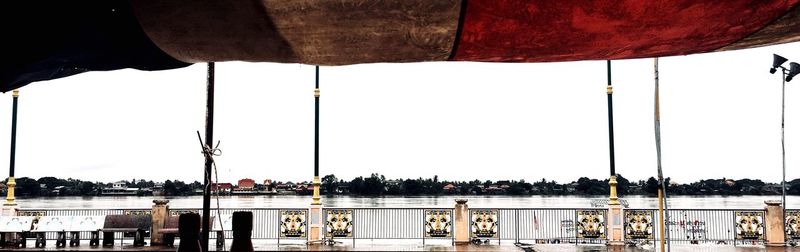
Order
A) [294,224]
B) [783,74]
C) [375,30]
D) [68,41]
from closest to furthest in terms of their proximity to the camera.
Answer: [375,30], [68,41], [783,74], [294,224]

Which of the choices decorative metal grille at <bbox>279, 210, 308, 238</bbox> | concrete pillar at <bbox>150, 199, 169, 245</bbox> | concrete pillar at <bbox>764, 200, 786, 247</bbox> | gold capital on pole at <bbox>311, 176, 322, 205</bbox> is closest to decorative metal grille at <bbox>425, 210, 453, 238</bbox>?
gold capital on pole at <bbox>311, 176, 322, 205</bbox>

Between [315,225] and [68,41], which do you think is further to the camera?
[315,225]

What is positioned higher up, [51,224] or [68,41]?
[68,41]

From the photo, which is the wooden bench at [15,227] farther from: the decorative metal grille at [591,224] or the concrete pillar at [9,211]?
the decorative metal grille at [591,224]

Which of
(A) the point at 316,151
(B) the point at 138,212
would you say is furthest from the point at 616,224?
(B) the point at 138,212

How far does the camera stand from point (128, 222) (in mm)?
19297

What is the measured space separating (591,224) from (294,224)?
8.60 m

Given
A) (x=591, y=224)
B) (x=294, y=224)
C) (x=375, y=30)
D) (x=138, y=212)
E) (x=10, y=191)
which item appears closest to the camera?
(x=375, y=30)

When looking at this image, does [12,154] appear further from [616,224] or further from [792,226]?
[792,226]

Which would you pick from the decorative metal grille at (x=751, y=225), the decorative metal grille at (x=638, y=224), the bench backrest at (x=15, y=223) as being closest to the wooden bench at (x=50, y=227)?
the bench backrest at (x=15, y=223)

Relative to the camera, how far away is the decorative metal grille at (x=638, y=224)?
19.2 meters

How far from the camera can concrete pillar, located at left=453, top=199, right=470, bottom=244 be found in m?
Answer: 19.2

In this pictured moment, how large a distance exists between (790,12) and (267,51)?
239cm

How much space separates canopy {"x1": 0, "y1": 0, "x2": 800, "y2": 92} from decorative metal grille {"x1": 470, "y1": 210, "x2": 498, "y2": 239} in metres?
16.4
